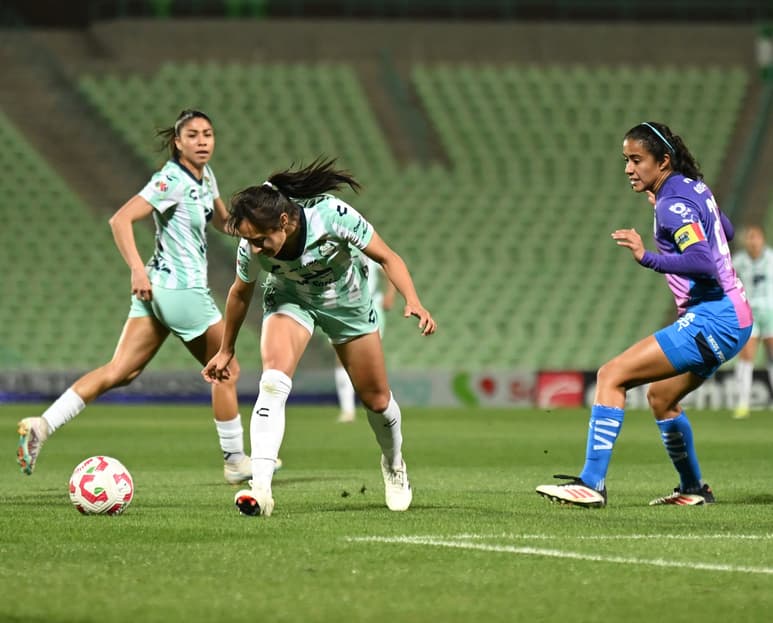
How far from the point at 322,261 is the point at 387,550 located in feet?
6.48

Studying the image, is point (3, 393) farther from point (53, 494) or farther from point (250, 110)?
point (53, 494)

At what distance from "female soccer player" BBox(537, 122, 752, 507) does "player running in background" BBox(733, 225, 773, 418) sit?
468 inches

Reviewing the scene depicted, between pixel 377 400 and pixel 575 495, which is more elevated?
pixel 377 400

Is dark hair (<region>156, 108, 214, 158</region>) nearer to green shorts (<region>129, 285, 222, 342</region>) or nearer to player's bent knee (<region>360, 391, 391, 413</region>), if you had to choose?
green shorts (<region>129, 285, 222, 342</region>)

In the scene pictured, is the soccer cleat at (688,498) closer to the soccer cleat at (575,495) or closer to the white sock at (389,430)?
the soccer cleat at (575,495)

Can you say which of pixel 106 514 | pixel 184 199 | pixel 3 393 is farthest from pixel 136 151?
pixel 106 514

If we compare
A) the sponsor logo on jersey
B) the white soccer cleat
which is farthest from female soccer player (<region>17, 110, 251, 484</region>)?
the sponsor logo on jersey

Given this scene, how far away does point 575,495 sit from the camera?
8.09 meters

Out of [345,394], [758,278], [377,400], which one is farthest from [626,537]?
[758,278]

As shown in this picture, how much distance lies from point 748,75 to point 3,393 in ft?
54.6

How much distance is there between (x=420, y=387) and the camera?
2333 cm

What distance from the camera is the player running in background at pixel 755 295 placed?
20016 millimetres

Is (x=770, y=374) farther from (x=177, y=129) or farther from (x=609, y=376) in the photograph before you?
(x=609, y=376)

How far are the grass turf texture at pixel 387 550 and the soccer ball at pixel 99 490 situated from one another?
113 mm
